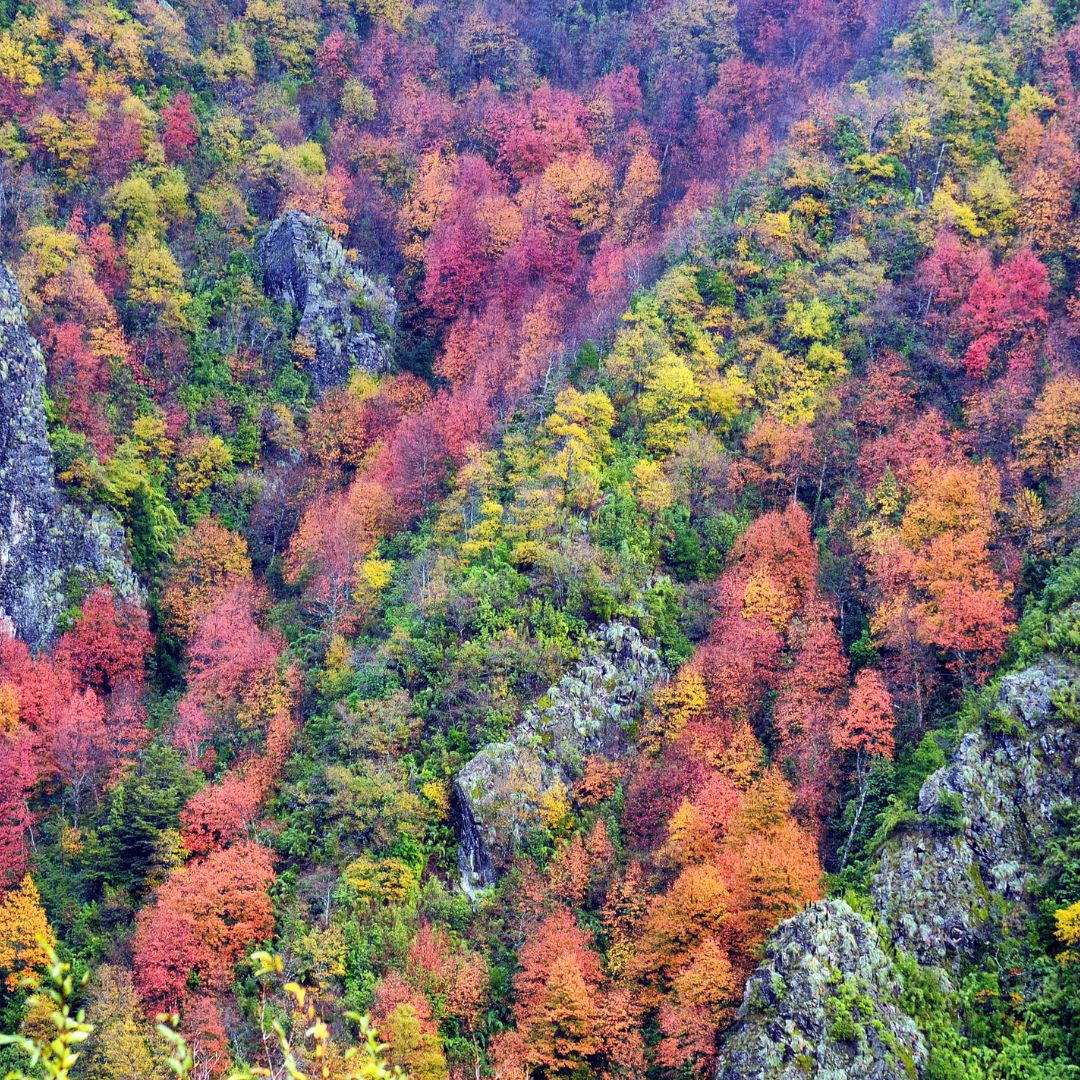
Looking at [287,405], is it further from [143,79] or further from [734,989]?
[734,989]

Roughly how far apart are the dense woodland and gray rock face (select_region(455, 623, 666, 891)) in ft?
2.26

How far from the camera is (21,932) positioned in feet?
147

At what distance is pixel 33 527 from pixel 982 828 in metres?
48.1

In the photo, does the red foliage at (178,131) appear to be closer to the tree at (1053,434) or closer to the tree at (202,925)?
the tree at (202,925)

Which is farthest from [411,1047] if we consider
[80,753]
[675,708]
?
[80,753]

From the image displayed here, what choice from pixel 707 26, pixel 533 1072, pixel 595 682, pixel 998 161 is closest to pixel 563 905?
pixel 533 1072

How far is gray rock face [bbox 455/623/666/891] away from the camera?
44.4m

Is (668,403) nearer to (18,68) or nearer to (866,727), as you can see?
(866,727)

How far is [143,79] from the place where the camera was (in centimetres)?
8119

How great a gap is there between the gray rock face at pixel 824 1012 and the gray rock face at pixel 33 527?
40763 mm

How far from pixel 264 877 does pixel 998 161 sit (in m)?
55.7

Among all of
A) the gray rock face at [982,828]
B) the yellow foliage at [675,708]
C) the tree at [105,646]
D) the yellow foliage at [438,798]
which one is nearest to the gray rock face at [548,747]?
the yellow foliage at [438,798]

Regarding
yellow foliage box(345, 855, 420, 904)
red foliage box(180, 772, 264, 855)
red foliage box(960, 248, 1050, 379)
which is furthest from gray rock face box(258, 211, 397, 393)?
yellow foliage box(345, 855, 420, 904)

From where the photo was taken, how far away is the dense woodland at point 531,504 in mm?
40438
